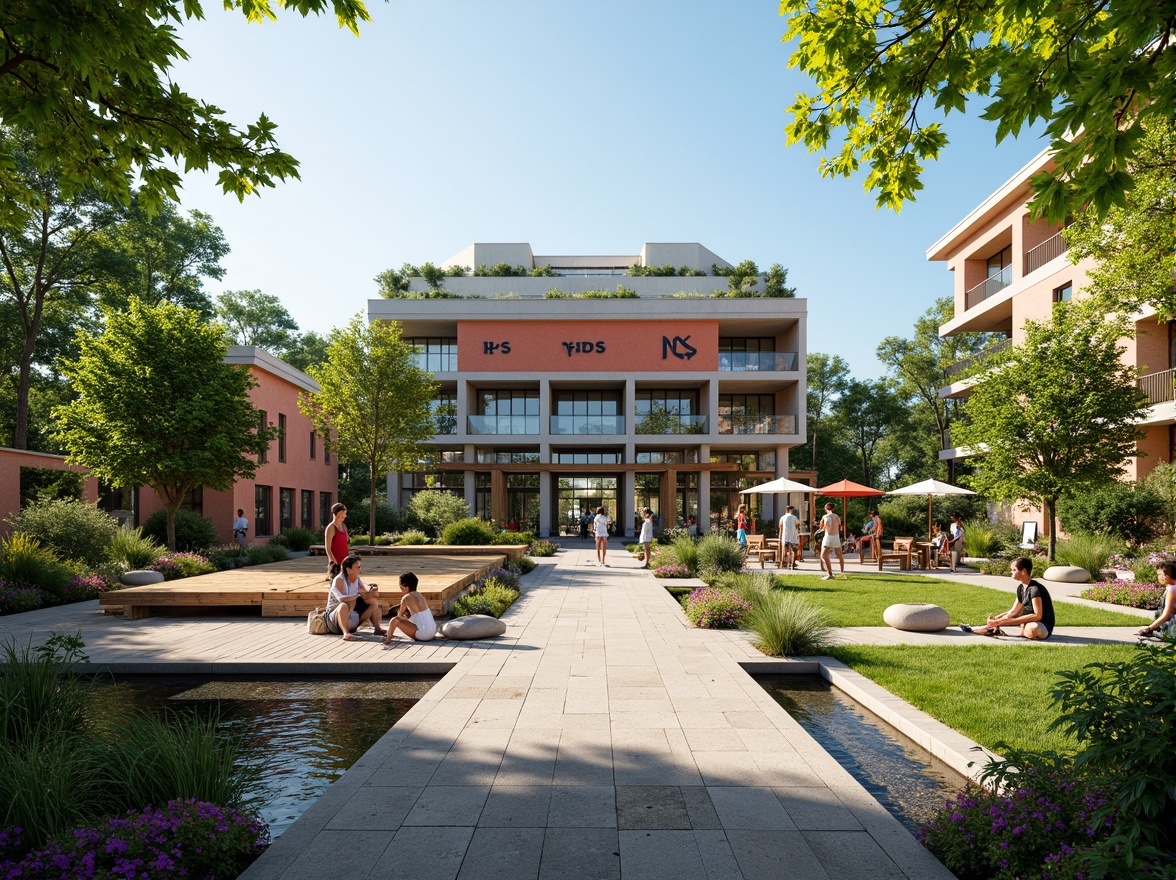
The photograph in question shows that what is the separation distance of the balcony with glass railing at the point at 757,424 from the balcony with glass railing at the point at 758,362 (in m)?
2.54

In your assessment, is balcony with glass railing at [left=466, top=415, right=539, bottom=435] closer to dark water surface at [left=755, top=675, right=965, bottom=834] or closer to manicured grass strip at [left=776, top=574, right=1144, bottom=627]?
manicured grass strip at [left=776, top=574, right=1144, bottom=627]

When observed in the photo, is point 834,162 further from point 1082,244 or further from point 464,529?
point 464,529

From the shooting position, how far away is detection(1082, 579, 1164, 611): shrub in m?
12.3

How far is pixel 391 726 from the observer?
5957 mm

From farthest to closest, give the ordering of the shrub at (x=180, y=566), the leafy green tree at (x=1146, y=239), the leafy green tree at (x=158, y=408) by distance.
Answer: the leafy green tree at (x=158, y=408), the shrub at (x=180, y=566), the leafy green tree at (x=1146, y=239)

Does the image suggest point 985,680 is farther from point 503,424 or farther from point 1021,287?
point 503,424

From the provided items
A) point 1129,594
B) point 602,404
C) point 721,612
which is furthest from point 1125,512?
point 602,404

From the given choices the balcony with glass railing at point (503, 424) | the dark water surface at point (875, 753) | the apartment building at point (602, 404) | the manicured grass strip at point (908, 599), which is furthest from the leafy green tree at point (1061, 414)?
the balcony with glass railing at point (503, 424)

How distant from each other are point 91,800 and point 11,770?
1.36 feet

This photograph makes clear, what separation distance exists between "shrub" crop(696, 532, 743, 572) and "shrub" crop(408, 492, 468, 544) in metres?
12.3

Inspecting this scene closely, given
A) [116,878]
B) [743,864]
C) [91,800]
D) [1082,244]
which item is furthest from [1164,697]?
[1082,244]

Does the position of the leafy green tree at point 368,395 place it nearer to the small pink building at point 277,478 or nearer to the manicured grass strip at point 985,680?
the small pink building at point 277,478

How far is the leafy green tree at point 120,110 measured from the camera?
167 inches

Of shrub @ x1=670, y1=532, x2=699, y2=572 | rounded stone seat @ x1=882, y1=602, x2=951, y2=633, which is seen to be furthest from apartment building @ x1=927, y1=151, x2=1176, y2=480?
rounded stone seat @ x1=882, y1=602, x2=951, y2=633
